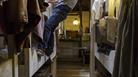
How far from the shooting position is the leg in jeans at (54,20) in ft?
11.2

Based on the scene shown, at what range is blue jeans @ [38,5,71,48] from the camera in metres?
3.40

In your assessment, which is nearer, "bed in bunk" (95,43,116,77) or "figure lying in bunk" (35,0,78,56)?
"bed in bunk" (95,43,116,77)

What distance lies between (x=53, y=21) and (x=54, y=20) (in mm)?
34

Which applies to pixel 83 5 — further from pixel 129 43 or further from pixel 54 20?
pixel 129 43

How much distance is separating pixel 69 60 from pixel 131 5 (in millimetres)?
9722

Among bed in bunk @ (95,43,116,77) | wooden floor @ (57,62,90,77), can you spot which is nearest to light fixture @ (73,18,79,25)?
wooden floor @ (57,62,90,77)

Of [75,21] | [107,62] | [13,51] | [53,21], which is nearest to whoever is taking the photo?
[13,51]

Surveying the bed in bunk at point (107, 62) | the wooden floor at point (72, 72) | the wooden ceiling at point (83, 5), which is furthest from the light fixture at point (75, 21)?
the bed in bunk at point (107, 62)

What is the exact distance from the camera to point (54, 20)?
352 centimetres

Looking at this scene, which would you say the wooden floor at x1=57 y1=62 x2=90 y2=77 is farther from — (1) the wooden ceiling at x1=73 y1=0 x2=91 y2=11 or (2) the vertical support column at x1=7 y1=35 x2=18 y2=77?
(2) the vertical support column at x1=7 y1=35 x2=18 y2=77

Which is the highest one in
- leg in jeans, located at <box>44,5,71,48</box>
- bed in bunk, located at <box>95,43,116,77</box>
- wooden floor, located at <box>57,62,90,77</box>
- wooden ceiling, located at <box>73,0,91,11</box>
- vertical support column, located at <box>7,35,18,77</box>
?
wooden ceiling, located at <box>73,0,91,11</box>

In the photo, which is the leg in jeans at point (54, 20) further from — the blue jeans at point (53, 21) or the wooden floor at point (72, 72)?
the wooden floor at point (72, 72)

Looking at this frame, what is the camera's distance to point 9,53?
1689mm

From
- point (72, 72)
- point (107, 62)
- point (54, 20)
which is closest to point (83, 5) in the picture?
point (72, 72)
